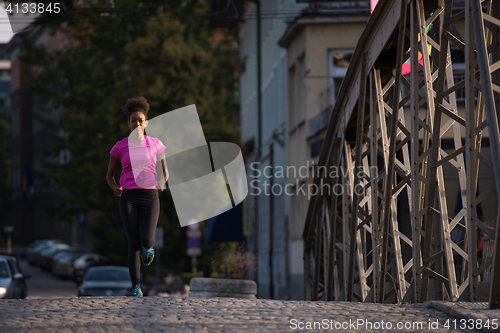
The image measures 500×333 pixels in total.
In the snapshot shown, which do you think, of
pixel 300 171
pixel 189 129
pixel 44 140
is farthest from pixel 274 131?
pixel 44 140

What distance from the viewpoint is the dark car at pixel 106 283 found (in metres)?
27.8

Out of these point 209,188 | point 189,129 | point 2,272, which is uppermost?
point 189,129

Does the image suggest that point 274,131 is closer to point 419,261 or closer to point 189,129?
point 189,129

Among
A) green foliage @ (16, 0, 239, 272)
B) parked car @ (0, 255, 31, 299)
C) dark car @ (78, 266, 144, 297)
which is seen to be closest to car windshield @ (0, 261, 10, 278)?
parked car @ (0, 255, 31, 299)

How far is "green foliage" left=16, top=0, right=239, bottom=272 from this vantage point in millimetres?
39156

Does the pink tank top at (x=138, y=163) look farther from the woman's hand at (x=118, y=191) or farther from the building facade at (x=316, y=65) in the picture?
the building facade at (x=316, y=65)

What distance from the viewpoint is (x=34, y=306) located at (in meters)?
7.77

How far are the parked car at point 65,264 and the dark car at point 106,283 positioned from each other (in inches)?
685

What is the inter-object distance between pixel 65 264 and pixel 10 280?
28918 mm

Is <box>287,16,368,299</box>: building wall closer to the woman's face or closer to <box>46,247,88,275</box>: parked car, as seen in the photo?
the woman's face

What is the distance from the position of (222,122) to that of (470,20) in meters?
33.0

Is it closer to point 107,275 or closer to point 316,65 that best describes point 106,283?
point 107,275

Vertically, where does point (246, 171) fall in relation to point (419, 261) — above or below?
above

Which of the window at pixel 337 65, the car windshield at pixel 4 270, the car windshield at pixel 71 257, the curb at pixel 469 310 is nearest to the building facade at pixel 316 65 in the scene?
the window at pixel 337 65
